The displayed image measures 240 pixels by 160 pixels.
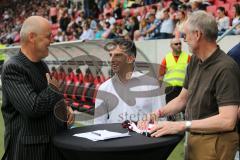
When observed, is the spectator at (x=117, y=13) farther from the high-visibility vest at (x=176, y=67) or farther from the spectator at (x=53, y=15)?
the high-visibility vest at (x=176, y=67)

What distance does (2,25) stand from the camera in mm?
31422

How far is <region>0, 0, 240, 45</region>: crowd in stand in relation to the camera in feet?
35.4

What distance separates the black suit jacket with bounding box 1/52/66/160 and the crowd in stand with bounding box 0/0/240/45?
3.82 meters

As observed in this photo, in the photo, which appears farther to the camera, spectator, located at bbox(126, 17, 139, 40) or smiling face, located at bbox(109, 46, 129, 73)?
spectator, located at bbox(126, 17, 139, 40)

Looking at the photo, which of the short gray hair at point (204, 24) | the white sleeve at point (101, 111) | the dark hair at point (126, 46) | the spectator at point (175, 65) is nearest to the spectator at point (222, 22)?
the spectator at point (175, 65)

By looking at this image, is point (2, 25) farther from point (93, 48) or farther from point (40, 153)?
point (40, 153)

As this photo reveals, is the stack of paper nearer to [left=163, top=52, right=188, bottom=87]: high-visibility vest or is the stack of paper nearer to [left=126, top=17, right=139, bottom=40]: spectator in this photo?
[left=163, top=52, right=188, bottom=87]: high-visibility vest

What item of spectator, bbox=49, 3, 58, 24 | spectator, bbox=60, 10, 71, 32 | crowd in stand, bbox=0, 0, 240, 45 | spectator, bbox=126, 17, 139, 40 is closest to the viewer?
crowd in stand, bbox=0, 0, 240, 45

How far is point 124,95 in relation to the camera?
357 centimetres

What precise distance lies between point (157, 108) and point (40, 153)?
104 cm

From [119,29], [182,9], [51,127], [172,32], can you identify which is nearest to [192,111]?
[51,127]

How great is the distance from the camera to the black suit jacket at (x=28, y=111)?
2850 millimetres

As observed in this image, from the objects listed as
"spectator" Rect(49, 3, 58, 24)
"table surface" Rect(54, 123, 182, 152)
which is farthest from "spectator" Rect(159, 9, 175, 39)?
"spectator" Rect(49, 3, 58, 24)

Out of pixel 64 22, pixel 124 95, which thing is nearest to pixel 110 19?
pixel 64 22
